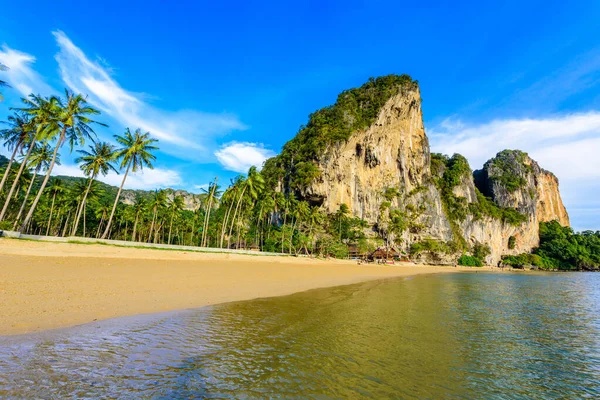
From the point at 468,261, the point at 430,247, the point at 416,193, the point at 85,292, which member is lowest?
the point at 85,292

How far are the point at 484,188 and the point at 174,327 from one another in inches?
6195

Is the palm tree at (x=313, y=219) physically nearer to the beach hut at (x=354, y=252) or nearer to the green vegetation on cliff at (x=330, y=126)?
the beach hut at (x=354, y=252)

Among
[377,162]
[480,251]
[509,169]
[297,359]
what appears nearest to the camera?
[297,359]

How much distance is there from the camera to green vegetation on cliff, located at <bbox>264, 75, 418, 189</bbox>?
78.4m

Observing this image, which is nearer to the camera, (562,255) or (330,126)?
(330,126)

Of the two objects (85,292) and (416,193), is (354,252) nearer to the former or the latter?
(416,193)

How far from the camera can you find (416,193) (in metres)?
89.9

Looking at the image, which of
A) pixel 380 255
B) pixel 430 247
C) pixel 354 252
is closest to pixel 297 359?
pixel 354 252

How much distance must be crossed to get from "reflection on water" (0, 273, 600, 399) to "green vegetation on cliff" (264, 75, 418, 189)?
6736 centimetres

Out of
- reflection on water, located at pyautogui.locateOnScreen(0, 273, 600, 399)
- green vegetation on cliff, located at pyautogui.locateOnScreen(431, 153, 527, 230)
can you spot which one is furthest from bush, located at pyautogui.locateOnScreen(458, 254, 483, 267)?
reflection on water, located at pyautogui.locateOnScreen(0, 273, 600, 399)

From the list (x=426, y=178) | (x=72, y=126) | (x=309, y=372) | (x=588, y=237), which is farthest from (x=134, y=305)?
(x=588, y=237)

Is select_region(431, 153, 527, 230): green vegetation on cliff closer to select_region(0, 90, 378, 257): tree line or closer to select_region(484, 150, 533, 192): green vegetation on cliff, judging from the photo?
select_region(484, 150, 533, 192): green vegetation on cliff

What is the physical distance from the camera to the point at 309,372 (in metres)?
5.05

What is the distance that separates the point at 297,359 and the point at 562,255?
5831 inches
